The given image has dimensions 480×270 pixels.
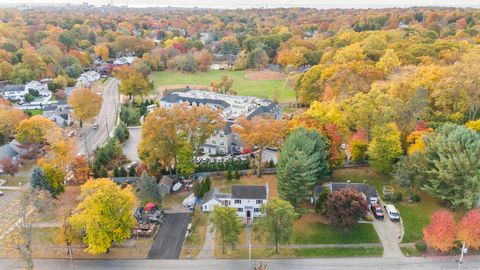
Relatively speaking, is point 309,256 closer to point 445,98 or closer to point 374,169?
point 374,169

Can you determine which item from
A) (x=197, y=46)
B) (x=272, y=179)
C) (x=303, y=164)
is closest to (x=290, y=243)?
(x=303, y=164)

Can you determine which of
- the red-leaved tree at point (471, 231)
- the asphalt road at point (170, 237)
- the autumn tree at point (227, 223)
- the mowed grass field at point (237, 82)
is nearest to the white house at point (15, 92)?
the mowed grass field at point (237, 82)

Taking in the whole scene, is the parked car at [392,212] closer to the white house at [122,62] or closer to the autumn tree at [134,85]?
the autumn tree at [134,85]

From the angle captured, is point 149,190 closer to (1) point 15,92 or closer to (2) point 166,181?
(2) point 166,181

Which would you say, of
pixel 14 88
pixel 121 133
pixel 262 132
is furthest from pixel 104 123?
pixel 262 132

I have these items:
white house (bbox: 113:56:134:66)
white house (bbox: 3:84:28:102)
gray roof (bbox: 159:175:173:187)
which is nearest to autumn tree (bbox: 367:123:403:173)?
gray roof (bbox: 159:175:173:187)
